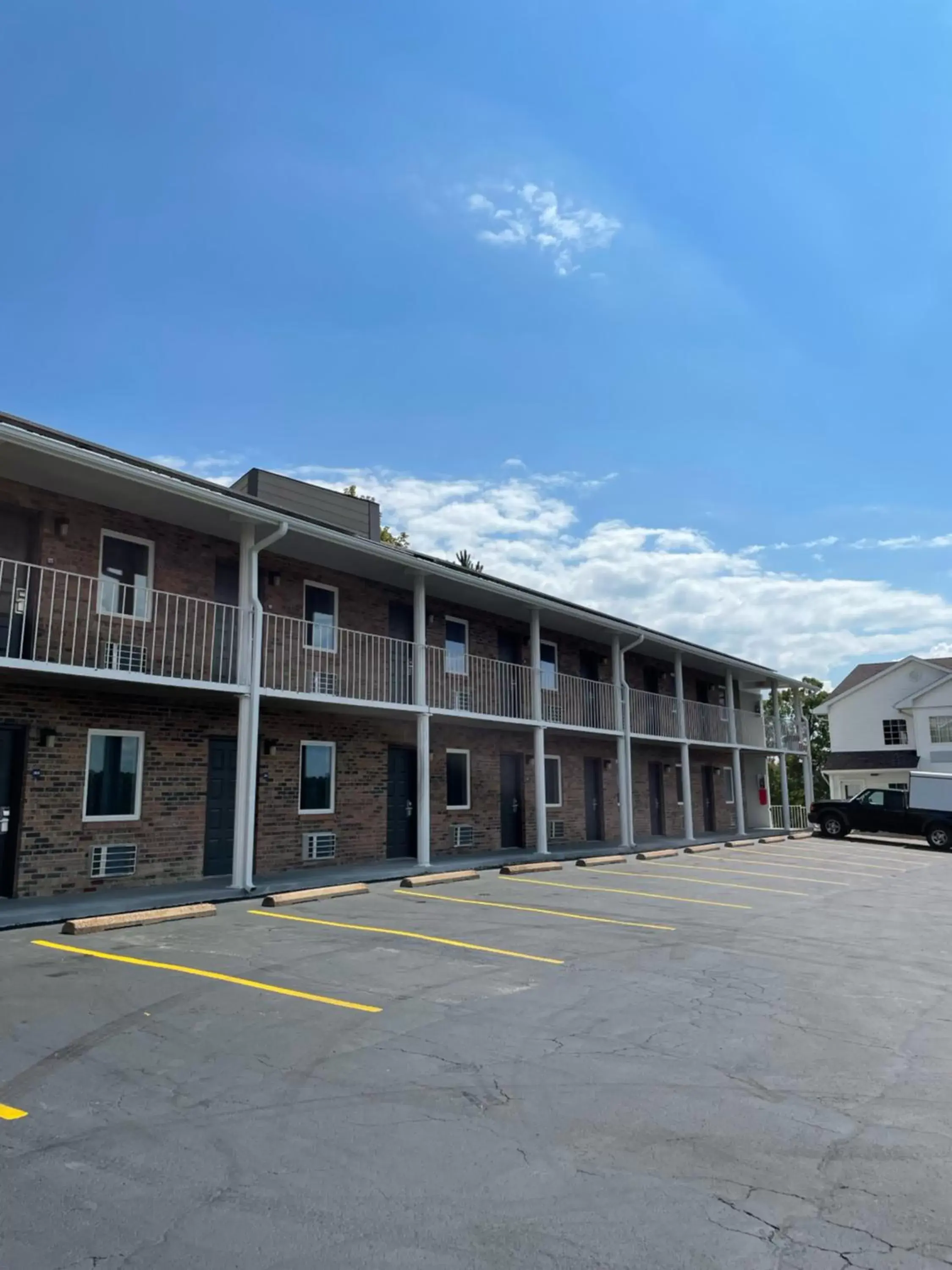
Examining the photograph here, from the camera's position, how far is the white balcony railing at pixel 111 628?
1055 centimetres

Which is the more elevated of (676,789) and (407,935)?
(676,789)

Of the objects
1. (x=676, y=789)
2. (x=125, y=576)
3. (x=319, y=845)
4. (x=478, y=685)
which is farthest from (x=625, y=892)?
(x=676, y=789)

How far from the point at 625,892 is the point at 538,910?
93.7 inches

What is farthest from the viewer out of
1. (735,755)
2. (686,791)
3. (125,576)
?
(735,755)

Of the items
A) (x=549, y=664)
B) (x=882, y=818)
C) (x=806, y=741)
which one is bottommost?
(x=882, y=818)

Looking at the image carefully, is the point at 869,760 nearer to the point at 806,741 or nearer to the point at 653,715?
the point at 806,741

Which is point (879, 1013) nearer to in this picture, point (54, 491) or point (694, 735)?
point (54, 491)

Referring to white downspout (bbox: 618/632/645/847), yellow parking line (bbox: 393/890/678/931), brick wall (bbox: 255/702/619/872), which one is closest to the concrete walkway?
brick wall (bbox: 255/702/619/872)

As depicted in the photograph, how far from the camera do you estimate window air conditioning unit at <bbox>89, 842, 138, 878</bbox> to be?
11.3 metres

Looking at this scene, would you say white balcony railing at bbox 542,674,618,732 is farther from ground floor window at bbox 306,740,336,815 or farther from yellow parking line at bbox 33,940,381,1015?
yellow parking line at bbox 33,940,381,1015

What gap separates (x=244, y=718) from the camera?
11.5 metres

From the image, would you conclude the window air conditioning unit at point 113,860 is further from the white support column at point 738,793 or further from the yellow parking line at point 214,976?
the white support column at point 738,793

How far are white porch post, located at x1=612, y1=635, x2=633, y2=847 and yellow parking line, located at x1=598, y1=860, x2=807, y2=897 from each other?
385cm

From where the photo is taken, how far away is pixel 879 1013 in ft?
20.5
